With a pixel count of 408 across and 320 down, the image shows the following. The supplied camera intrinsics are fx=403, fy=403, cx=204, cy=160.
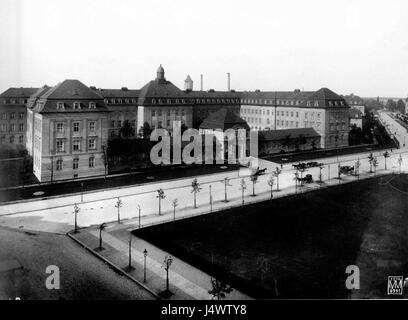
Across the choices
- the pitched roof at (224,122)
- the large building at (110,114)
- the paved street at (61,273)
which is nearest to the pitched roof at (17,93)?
the large building at (110,114)

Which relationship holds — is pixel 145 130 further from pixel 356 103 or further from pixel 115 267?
pixel 356 103

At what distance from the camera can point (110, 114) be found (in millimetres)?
63938

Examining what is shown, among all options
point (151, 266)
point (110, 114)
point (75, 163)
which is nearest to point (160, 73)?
point (110, 114)

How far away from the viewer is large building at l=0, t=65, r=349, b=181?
139ft

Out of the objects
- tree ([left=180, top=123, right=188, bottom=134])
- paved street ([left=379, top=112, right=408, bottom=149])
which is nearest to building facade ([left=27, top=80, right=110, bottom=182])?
tree ([left=180, top=123, right=188, bottom=134])

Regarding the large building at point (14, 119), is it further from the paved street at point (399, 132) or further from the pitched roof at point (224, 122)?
the paved street at point (399, 132)

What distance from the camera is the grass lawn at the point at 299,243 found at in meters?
19.9

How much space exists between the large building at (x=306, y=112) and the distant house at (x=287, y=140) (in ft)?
7.39

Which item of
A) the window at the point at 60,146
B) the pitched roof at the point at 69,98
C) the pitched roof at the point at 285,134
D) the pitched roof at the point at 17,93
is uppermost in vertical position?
the pitched roof at the point at 17,93

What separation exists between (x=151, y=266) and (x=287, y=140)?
148 ft

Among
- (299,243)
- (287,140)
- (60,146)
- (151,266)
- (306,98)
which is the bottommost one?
(151,266)

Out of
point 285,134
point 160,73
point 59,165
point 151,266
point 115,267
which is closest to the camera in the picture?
point 115,267

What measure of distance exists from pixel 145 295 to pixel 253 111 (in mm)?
67943

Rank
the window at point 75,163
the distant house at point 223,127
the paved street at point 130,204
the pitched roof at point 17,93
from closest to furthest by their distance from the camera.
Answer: the paved street at point 130,204, the window at point 75,163, the distant house at point 223,127, the pitched roof at point 17,93
